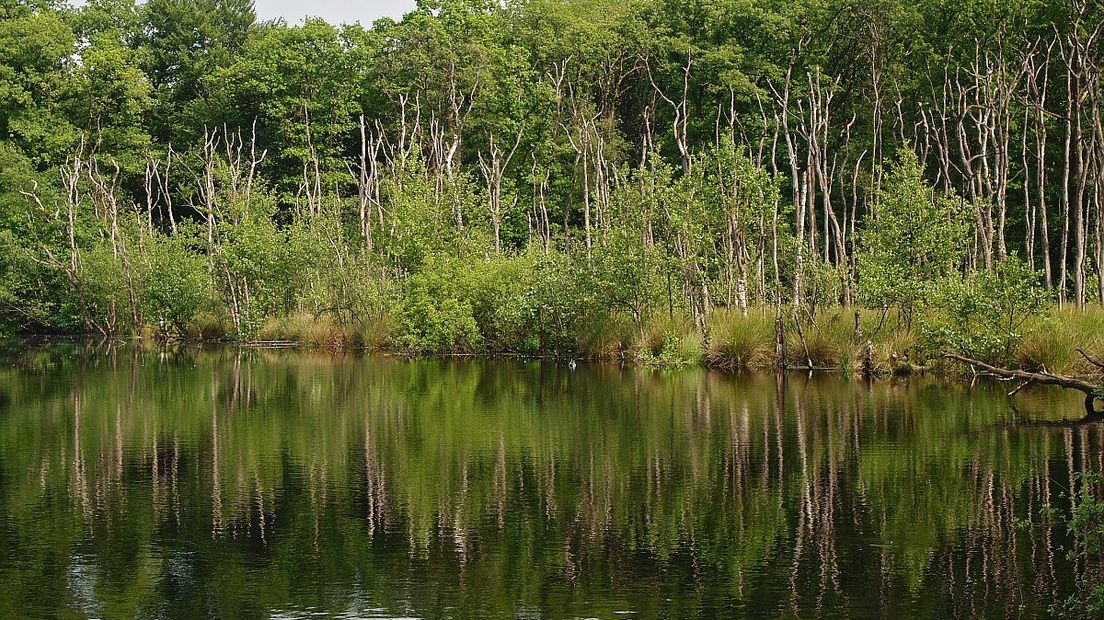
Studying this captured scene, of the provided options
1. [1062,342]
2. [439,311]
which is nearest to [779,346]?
[1062,342]

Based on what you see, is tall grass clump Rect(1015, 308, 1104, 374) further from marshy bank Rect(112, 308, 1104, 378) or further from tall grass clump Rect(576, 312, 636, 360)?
tall grass clump Rect(576, 312, 636, 360)

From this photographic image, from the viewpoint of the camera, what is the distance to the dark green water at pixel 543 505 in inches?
430

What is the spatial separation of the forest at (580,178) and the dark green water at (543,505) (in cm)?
753

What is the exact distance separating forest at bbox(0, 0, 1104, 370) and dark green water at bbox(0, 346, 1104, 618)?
7.53 metres

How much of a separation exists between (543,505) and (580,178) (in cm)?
4782

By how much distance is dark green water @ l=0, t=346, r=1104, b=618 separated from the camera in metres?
10.9

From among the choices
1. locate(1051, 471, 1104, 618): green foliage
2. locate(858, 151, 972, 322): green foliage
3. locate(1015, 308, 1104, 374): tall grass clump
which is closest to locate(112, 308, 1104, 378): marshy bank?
locate(1015, 308, 1104, 374): tall grass clump

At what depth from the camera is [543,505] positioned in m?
14.7

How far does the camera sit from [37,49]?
229 feet

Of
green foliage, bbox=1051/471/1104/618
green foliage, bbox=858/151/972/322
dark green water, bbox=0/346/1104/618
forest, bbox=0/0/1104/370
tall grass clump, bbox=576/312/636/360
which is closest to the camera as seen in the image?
green foliage, bbox=1051/471/1104/618

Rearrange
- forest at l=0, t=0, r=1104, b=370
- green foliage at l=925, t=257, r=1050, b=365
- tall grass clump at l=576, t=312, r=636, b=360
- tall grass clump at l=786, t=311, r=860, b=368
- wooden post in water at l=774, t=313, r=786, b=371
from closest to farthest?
1. green foliage at l=925, t=257, r=1050, b=365
2. tall grass clump at l=786, t=311, r=860, b=368
3. wooden post in water at l=774, t=313, r=786, b=371
4. forest at l=0, t=0, r=1104, b=370
5. tall grass clump at l=576, t=312, r=636, b=360

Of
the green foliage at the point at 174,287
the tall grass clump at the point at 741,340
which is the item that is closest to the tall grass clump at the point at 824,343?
the tall grass clump at the point at 741,340

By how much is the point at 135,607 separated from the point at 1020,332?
2133 cm

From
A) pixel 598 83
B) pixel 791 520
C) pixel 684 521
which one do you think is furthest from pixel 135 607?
pixel 598 83
